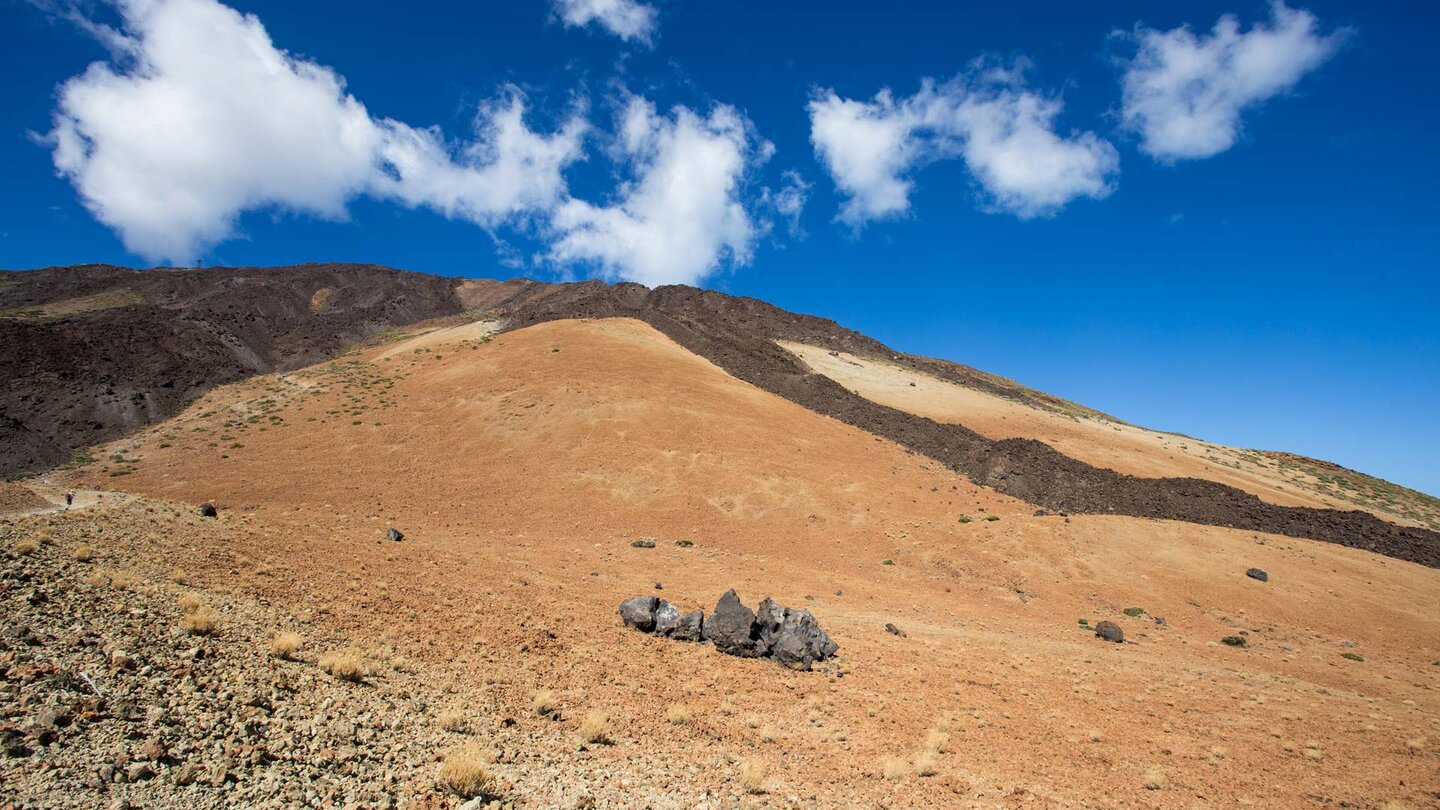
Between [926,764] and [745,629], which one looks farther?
[745,629]

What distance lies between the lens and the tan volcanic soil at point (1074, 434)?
151ft

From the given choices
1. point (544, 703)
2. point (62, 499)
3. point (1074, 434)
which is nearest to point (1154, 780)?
point (544, 703)

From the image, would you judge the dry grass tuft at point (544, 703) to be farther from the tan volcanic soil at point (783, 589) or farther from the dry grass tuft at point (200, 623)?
the dry grass tuft at point (200, 623)

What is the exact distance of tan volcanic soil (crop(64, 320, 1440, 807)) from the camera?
10320 millimetres

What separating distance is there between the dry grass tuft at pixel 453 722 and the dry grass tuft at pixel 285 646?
2588 millimetres

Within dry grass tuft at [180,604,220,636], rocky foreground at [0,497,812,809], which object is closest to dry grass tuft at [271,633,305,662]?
rocky foreground at [0,497,812,809]

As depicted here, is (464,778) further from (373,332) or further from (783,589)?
(373,332)

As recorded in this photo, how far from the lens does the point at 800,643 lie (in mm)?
14156

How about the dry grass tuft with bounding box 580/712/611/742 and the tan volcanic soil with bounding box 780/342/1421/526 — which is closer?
the dry grass tuft with bounding box 580/712/611/742

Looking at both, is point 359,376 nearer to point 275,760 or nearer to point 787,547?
point 787,547

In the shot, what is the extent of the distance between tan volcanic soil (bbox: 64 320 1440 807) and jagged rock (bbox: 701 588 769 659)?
45 centimetres

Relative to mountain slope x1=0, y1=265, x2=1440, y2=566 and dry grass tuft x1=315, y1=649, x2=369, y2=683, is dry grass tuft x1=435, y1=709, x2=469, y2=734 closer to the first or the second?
dry grass tuft x1=315, y1=649, x2=369, y2=683

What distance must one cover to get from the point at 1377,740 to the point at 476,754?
1786 cm

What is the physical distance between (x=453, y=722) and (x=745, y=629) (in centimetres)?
749
